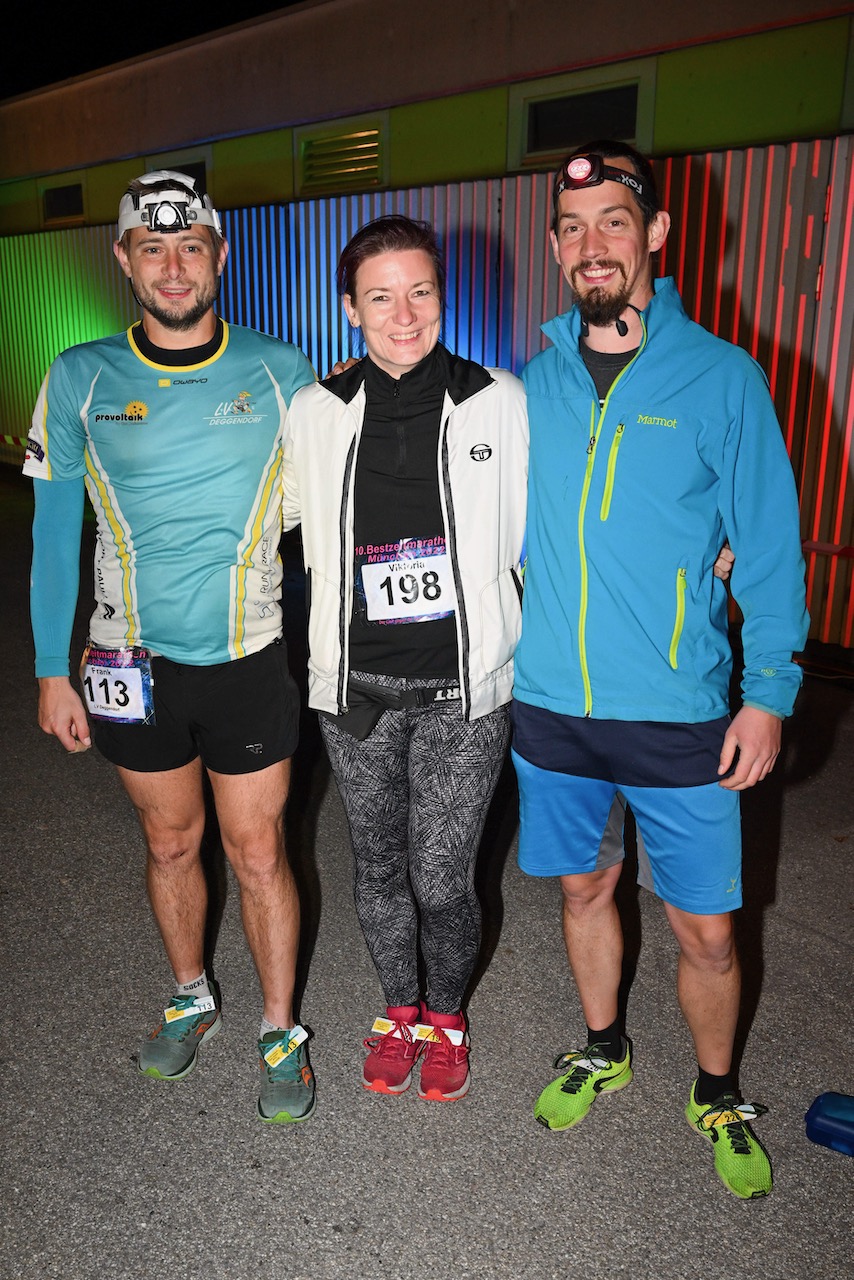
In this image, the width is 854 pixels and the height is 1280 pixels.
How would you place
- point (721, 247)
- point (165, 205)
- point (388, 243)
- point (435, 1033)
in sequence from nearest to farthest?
point (388, 243) < point (165, 205) < point (435, 1033) < point (721, 247)

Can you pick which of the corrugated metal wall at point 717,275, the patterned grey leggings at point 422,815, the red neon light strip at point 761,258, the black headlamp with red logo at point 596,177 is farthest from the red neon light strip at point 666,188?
the patterned grey leggings at point 422,815

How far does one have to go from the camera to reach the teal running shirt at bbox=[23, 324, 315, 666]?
251 cm

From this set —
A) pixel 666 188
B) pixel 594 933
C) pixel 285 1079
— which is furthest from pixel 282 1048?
pixel 666 188

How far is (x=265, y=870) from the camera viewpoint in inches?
106

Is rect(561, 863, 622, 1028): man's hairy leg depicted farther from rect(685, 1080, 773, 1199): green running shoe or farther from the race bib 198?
the race bib 198

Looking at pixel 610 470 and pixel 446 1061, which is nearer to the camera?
pixel 610 470

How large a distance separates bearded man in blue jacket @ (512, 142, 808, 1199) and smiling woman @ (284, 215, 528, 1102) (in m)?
0.11

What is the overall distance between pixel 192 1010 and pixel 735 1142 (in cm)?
146

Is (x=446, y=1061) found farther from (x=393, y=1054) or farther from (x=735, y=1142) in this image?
(x=735, y=1142)

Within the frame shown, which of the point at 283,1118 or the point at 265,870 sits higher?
the point at 265,870

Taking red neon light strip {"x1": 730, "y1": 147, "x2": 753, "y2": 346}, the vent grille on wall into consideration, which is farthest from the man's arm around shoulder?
the vent grille on wall

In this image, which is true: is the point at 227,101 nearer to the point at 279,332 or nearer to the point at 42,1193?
the point at 279,332

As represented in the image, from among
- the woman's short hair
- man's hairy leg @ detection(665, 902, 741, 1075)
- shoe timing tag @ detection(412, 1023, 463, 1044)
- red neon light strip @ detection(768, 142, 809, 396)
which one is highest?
red neon light strip @ detection(768, 142, 809, 396)

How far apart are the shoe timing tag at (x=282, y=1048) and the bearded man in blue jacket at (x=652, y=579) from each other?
35.7 inches
